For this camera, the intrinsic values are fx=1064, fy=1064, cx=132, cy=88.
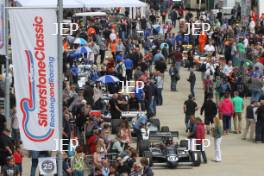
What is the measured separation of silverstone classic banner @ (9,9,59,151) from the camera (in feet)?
68.7

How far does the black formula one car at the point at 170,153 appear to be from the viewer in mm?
29031

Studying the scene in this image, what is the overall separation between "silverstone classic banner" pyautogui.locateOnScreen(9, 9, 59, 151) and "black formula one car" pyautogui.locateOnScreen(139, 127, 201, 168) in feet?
25.1

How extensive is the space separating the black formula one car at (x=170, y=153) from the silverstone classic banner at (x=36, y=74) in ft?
25.1

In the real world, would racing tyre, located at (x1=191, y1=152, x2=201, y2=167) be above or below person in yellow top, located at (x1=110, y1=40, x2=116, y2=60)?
below

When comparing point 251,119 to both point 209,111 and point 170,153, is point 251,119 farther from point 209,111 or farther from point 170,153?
point 170,153

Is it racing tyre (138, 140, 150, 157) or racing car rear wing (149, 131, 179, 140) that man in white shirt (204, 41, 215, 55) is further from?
racing tyre (138, 140, 150, 157)

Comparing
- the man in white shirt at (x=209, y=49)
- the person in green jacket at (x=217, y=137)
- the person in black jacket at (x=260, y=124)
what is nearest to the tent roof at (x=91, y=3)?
the man in white shirt at (x=209, y=49)


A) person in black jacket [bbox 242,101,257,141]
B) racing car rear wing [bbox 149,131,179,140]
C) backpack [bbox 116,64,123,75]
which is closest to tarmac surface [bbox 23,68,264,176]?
person in black jacket [bbox 242,101,257,141]

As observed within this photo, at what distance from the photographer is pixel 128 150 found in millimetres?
26547

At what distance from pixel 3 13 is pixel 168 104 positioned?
1091 cm

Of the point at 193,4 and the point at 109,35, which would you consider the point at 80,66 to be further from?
the point at 193,4

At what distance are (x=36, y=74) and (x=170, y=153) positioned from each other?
342 inches

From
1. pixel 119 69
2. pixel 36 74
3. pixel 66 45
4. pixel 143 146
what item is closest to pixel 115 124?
pixel 143 146

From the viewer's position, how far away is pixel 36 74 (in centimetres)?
2120
